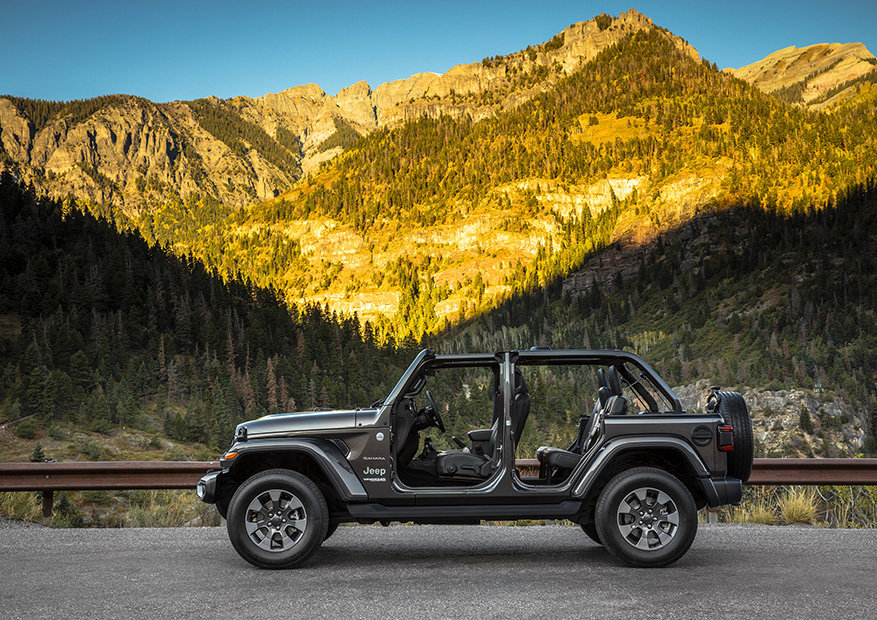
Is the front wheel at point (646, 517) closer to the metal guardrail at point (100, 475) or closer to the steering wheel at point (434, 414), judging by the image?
the steering wheel at point (434, 414)

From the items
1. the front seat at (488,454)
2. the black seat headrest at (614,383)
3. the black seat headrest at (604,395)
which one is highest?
the black seat headrest at (614,383)

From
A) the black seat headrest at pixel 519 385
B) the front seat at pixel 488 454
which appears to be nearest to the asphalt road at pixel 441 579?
the front seat at pixel 488 454

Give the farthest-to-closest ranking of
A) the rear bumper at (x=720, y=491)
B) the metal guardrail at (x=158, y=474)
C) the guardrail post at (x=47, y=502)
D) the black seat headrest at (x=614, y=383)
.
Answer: the guardrail post at (x=47, y=502), the metal guardrail at (x=158, y=474), the black seat headrest at (x=614, y=383), the rear bumper at (x=720, y=491)

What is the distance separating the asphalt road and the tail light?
41.1 inches

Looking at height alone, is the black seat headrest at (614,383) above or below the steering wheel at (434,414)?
above

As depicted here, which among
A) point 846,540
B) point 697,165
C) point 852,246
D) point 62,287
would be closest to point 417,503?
point 846,540

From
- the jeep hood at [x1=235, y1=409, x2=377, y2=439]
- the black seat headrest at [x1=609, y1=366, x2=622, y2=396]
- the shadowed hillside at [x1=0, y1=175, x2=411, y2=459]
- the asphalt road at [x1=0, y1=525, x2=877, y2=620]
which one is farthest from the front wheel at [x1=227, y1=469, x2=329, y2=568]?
the shadowed hillside at [x1=0, y1=175, x2=411, y2=459]

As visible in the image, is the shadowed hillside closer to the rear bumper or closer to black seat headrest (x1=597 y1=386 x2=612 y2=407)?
black seat headrest (x1=597 y1=386 x2=612 y2=407)

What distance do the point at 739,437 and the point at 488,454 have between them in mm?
2222

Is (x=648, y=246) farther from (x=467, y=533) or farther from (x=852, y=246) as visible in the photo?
(x=467, y=533)

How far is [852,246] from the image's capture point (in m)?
114

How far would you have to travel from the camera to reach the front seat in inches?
265

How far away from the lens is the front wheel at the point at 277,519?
6434 millimetres

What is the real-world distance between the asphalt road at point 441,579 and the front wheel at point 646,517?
0.54 ft
